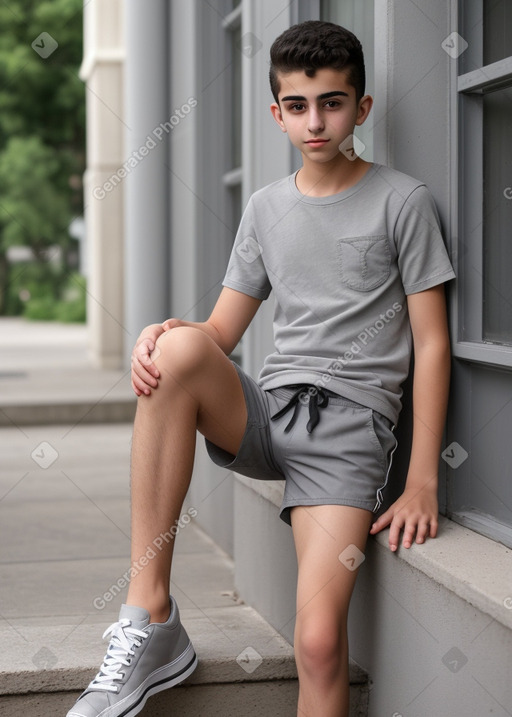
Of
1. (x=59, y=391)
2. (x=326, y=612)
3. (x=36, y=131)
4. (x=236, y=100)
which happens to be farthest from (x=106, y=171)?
(x=36, y=131)

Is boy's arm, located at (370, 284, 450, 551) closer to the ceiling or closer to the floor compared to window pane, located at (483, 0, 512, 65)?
closer to the floor

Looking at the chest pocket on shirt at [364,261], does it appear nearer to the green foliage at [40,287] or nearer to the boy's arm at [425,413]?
the boy's arm at [425,413]

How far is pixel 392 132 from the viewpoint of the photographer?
7.79ft

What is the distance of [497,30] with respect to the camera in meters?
2.13

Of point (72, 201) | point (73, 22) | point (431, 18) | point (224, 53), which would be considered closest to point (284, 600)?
point (431, 18)

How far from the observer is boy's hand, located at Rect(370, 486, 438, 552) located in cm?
211

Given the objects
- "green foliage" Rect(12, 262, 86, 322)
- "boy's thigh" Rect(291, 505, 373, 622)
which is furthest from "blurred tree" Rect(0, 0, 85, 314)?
"boy's thigh" Rect(291, 505, 373, 622)

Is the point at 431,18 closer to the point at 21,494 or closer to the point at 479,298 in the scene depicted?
the point at 479,298

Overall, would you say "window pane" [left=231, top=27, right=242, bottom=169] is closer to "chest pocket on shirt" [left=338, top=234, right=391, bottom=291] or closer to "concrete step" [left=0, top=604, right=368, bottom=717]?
"chest pocket on shirt" [left=338, top=234, right=391, bottom=291]

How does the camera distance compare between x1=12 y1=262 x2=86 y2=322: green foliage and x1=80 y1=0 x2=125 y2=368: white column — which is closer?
x1=80 y1=0 x2=125 y2=368: white column

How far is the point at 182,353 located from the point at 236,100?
2244 millimetres

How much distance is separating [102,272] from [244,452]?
8.97 meters

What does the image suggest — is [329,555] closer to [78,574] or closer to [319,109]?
[319,109]

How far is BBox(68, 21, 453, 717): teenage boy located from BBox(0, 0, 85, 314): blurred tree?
24.8m
